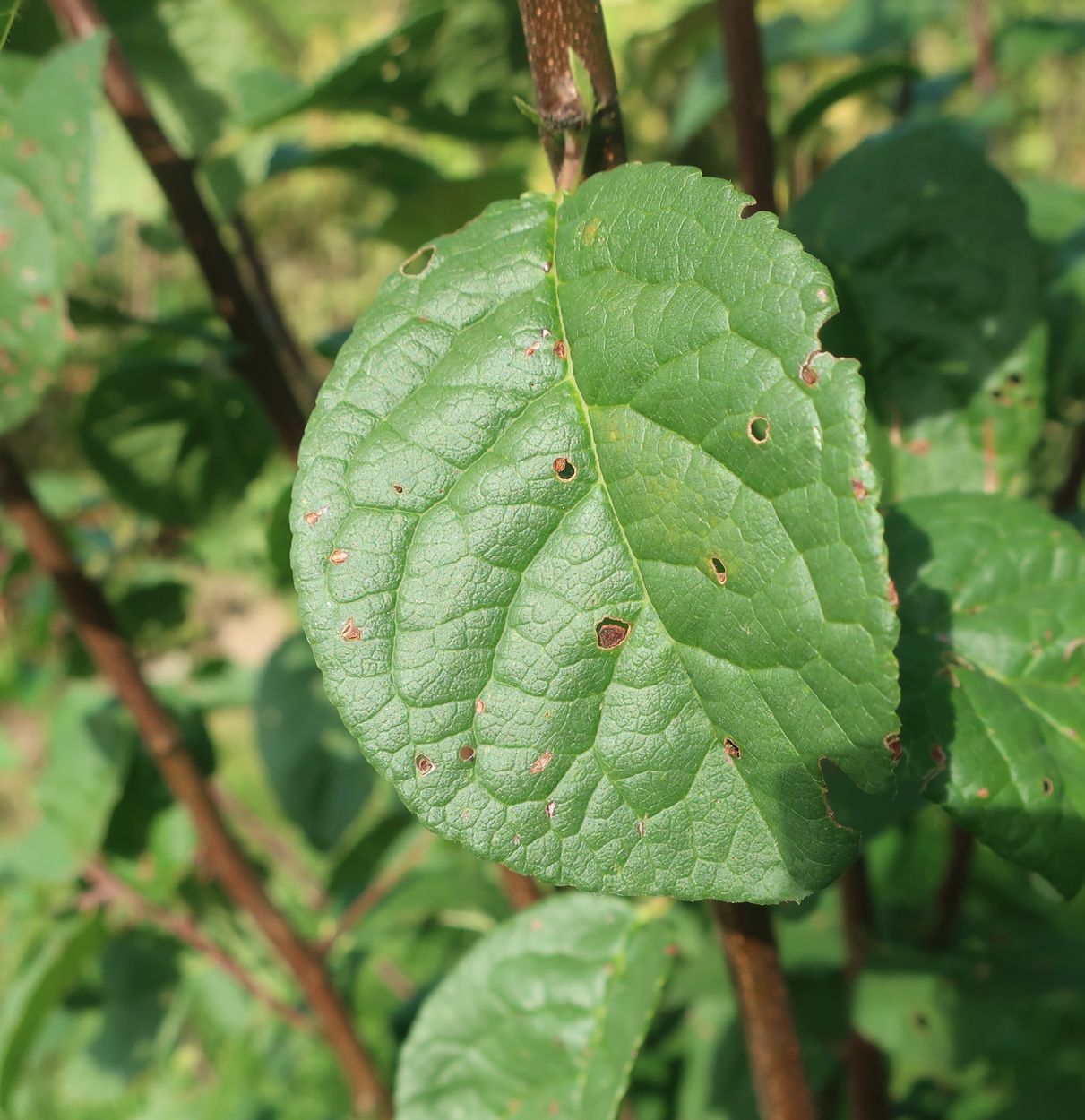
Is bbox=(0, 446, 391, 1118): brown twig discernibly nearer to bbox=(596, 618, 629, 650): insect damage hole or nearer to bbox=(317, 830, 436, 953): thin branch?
bbox=(317, 830, 436, 953): thin branch

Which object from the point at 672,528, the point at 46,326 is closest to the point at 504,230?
the point at 672,528

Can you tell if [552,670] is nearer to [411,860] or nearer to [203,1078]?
[411,860]

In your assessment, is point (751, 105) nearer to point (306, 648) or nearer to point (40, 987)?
point (306, 648)

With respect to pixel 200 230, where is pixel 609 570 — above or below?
below

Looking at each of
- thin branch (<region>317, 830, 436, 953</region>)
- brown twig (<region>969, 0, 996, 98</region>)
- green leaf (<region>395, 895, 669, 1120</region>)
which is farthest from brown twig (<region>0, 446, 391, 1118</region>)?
brown twig (<region>969, 0, 996, 98</region>)

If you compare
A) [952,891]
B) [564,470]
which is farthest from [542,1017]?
[952,891]

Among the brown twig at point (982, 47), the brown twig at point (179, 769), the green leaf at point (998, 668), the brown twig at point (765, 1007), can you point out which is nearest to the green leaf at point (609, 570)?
the green leaf at point (998, 668)
